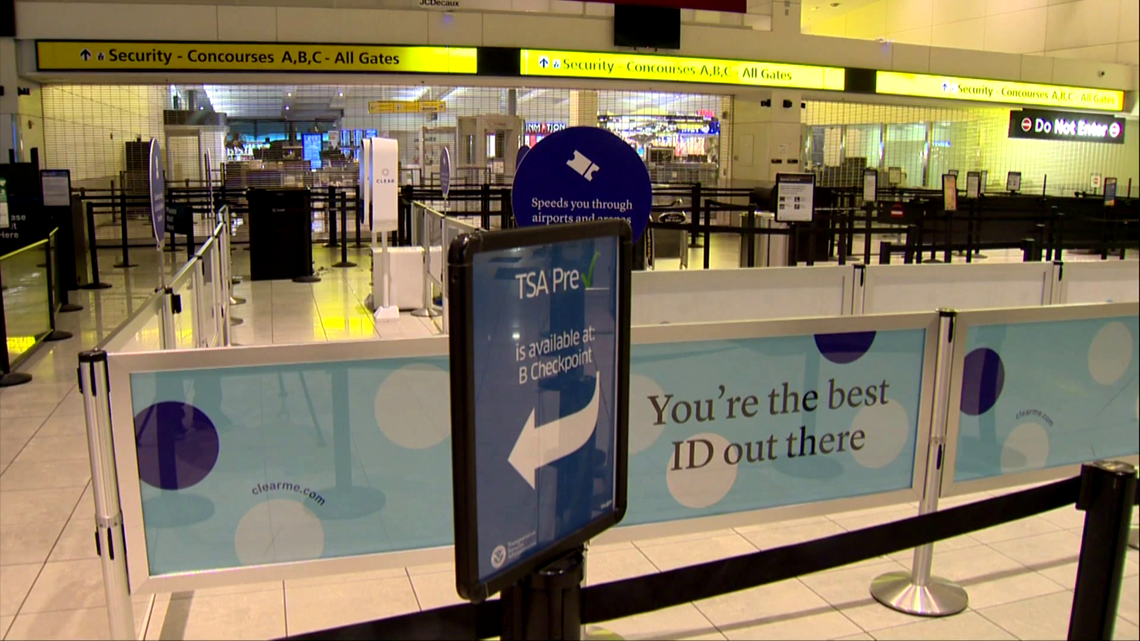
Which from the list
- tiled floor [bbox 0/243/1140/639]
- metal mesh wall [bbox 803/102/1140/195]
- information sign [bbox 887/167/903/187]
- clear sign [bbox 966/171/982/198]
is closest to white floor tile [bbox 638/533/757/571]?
tiled floor [bbox 0/243/1140/639]

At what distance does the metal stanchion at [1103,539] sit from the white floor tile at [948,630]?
55.8 inches

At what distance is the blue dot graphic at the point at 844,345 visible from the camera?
3312 mm

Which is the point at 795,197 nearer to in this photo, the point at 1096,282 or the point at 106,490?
the point at 1096,282

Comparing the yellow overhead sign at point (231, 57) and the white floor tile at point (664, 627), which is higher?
the yellow overhead sign at point (231, 57)

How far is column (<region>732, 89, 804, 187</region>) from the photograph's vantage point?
1672 centimetres

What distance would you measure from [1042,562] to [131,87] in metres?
15.9

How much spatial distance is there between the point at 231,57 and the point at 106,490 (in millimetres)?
11894

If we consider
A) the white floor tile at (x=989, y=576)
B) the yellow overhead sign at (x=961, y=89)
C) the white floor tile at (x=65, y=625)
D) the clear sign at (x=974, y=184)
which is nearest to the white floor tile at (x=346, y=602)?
the white floor tile at (x=65, y=625)

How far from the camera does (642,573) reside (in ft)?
12.5

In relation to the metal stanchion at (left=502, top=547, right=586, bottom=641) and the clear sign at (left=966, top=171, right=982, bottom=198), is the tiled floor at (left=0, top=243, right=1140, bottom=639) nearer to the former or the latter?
the metal stanchion at (left=502, top=547, right=586, bottom=641)

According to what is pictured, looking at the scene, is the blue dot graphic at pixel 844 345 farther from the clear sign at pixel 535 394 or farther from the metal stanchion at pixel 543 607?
the metal stanchion at pixel 543 607

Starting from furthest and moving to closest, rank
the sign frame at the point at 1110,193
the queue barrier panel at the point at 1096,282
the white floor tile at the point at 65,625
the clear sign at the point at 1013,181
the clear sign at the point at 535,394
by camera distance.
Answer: the clear sign at the point at 1013,181, the sign frame at the point at 1110,193, the queue barrier panel at the point at 1096,282, the white floor tile at the point at 65,625, the clear sign at the point at 535,394

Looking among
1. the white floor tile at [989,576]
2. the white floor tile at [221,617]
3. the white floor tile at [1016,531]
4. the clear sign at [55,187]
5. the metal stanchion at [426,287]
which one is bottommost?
the white floor tile at [221,617]

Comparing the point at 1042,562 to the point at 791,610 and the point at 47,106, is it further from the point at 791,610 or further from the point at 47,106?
the point at 47,106
